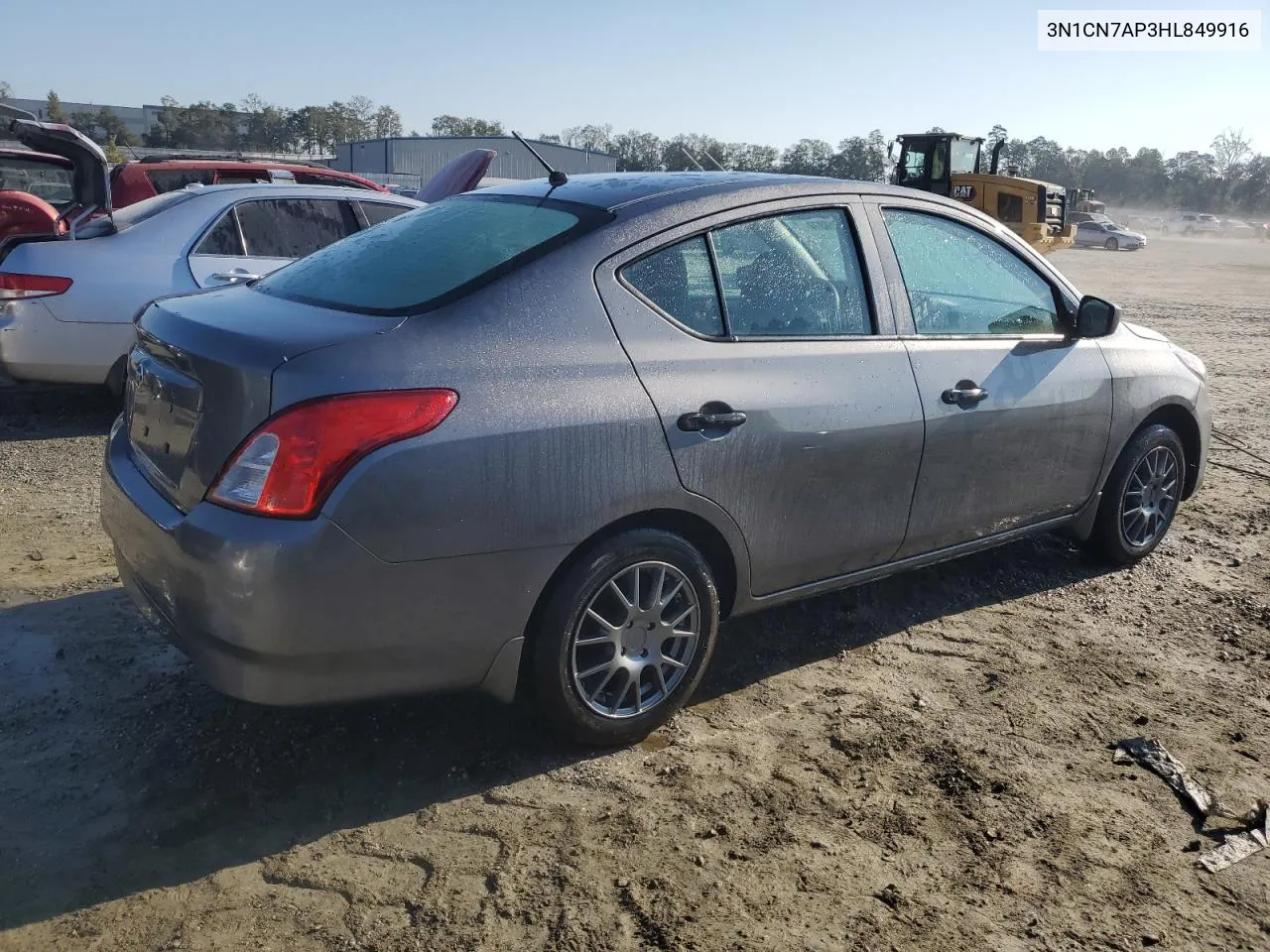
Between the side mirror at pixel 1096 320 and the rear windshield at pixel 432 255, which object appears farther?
the side mirror at pixel 1096 320

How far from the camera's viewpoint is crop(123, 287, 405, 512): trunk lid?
8.93 feet

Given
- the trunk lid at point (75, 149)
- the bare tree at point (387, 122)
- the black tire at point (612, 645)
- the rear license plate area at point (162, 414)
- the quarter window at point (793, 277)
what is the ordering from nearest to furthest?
1. the rear license plate area at point (162, 414)
2. the black tire at point (612, 645)
3. the quarter window at point (793, 277)
4. the trunk lid at point (75, 149)
5. the bare tree at point (387, 122)

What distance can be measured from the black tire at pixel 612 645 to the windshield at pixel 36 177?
7.61 metres

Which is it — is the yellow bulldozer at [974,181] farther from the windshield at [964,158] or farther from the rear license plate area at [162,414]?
the rear license plate area at [162,414]

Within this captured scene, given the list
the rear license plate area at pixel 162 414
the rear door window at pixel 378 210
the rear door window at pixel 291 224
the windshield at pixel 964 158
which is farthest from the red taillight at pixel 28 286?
the windshield at pixel 964 158

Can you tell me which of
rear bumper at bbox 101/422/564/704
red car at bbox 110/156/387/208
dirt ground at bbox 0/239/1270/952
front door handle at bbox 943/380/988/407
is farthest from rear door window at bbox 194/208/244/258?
front door handle at bbox 943/380/988/407

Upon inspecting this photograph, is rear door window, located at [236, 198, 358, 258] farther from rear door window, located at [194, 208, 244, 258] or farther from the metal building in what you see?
the metal building

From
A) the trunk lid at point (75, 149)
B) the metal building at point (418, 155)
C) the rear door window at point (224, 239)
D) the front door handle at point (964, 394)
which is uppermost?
the metal building at point (418, 155)

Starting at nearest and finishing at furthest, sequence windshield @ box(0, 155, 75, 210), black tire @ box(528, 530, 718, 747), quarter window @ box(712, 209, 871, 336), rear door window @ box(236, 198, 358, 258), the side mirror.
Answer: black tire @ box(528, 530, 718, 747) < quarter window @ box(712, 209, 871, 336) < the side mirror < rear door window @ box(236, 198, 358, 258) < windshield @ box(0, 155, 75, 210)

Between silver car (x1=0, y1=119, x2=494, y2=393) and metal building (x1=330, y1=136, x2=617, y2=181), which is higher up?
metal building (x1=330, y1=136, x2=617, y2=181)

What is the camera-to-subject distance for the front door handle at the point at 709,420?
10.4 ft

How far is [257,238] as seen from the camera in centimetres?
708

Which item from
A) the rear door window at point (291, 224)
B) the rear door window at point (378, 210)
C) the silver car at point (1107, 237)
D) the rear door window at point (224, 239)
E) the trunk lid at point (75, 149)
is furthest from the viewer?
the silver car at point (1107, 237)

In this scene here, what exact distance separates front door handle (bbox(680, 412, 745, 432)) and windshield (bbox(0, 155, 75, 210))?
7.57 metres
